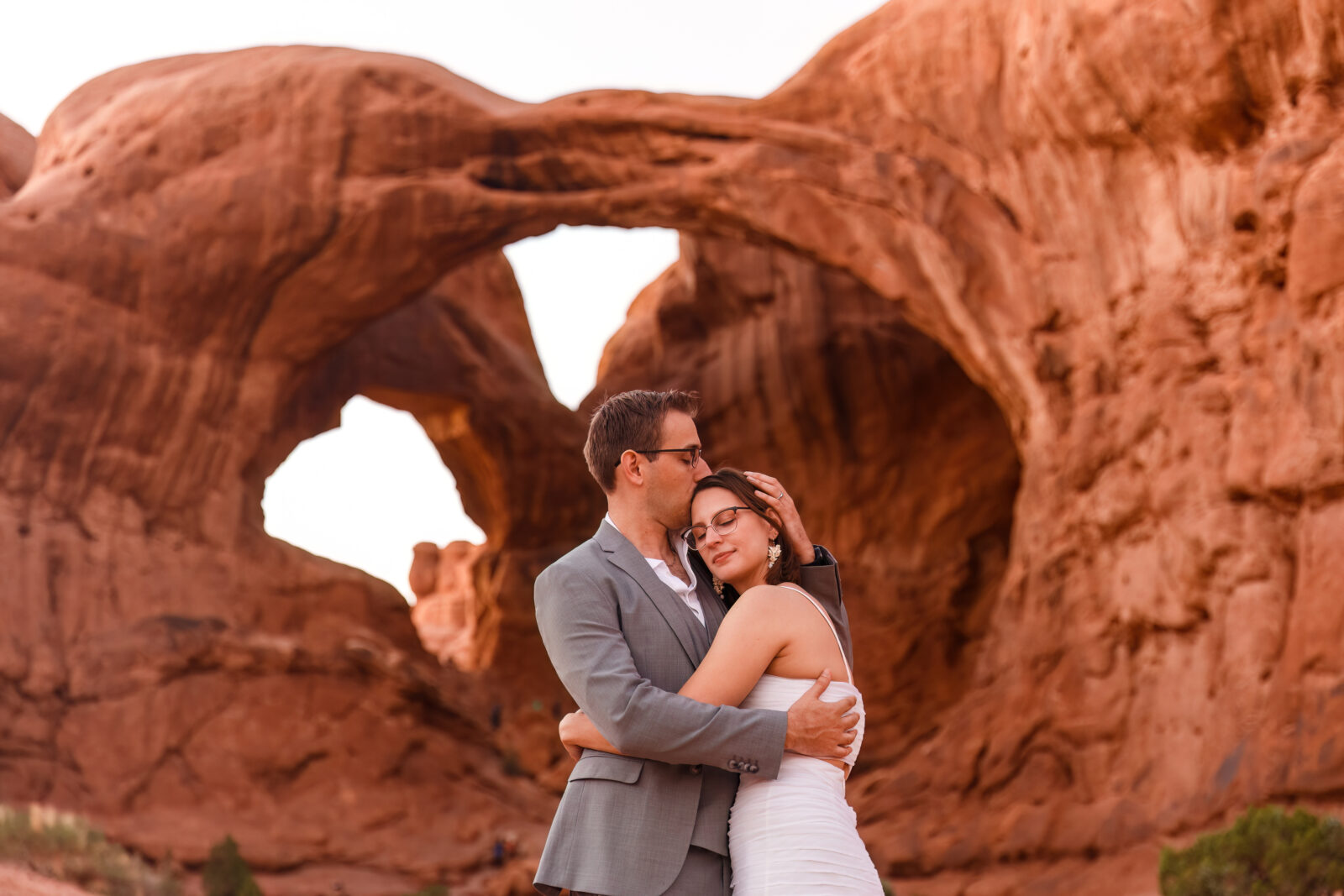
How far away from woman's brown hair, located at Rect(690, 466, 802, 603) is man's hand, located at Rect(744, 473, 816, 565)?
10mm

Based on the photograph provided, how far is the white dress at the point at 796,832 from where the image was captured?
8.25 ft

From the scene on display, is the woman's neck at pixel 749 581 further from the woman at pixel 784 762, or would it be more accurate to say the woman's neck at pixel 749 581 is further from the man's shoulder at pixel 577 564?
the man's shoulder at pixel 577 564

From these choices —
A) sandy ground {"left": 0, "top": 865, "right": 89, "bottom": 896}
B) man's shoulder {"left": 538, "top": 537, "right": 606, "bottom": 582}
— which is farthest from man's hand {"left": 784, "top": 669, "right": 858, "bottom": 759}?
sandy ground {"left": 0, "top": 865, "right": 89, "bottom": 896}

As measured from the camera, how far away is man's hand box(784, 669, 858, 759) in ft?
8.55

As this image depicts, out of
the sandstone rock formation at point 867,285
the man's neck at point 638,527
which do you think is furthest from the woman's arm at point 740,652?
the sandstone rock formation at point 867,285

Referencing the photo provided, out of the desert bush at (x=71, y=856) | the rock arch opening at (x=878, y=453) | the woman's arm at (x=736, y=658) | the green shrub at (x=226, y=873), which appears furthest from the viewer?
the rock arch opening at (x=878, y=453)

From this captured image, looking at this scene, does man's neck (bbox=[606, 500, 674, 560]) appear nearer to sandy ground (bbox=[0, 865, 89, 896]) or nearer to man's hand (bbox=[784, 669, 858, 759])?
man's hand (bbox=[784, 669, 858, 759])

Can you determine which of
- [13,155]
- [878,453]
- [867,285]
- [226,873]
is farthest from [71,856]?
[878,453]

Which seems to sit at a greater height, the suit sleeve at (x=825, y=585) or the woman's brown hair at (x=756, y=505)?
the woman's brown hair at (x=756, y=505)

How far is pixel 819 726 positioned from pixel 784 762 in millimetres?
A: 106

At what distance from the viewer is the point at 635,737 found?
8.25 feet

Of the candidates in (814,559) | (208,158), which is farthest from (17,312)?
(814,559)

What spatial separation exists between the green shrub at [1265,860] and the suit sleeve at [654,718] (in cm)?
582

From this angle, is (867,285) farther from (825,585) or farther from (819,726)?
(819,726)
